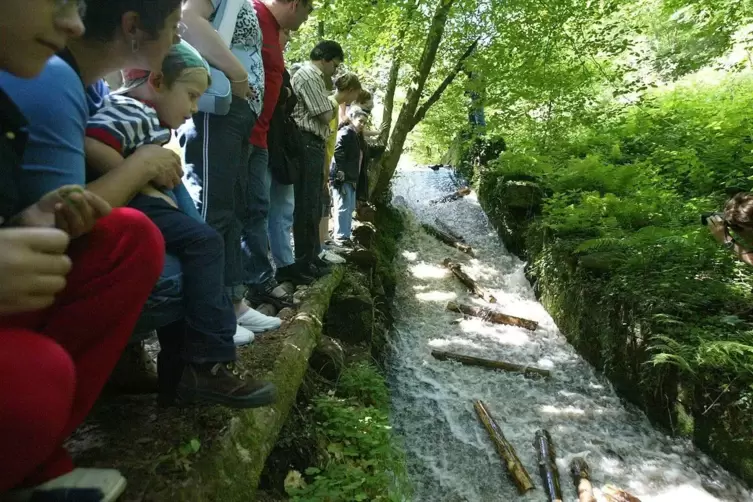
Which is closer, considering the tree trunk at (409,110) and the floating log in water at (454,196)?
the tree trunk at (409,110)

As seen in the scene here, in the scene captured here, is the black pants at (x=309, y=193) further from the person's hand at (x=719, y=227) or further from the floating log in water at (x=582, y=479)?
the person's hand at (x=719, y=227)

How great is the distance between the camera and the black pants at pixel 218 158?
249 centimetres

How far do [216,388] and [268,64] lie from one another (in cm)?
211

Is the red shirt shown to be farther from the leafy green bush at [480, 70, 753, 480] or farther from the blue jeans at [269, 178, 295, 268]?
the leafy green bush at [480, 70, 753, 480]

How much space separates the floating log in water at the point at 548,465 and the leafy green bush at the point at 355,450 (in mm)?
1198

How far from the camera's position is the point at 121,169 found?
1542mm

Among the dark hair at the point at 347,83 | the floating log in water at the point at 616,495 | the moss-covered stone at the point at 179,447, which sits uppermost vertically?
the dark hair at the point at 347,83

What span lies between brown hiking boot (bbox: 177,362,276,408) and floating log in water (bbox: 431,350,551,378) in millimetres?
4239

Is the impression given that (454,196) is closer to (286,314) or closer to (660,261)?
(660,261)

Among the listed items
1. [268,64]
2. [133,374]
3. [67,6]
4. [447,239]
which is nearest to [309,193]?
Result: [268,64]

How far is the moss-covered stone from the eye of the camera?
160 cm

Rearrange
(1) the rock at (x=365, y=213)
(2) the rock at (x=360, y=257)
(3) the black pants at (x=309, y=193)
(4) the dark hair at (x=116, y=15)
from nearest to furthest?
(4) the dark hair at (x=116, y=15) < (3) the black pants at (x=309, y=193) < (2) the rock at (x=360, y=257) < (1) the rock at (x=365, y=213)

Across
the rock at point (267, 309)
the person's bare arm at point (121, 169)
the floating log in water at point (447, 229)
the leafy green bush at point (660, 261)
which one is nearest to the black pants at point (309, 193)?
the rock at point (267, 309)

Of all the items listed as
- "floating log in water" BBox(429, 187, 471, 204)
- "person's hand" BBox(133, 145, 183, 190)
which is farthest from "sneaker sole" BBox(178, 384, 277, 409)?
"floating log in water" BBox(429, 187, 471, 204)
